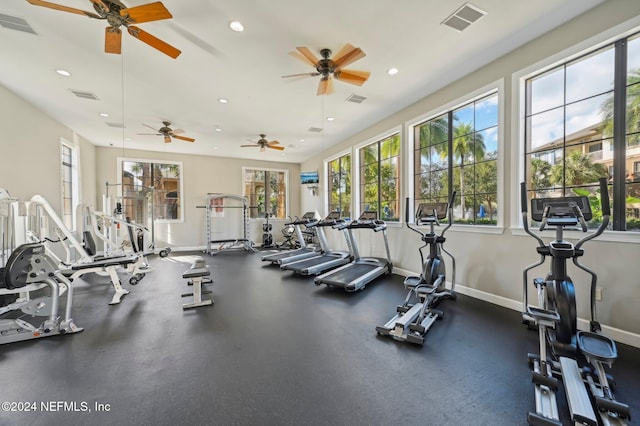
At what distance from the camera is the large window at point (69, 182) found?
21.0 ft

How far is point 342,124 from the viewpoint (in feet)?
20.6

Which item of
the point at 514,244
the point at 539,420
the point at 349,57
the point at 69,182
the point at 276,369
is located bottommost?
the point at 276,369

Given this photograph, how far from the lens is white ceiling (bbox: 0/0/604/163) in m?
2.71

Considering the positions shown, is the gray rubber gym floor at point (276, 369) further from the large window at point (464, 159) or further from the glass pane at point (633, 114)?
the glass pane at point (633, 114)

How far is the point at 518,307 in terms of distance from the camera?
3.36m

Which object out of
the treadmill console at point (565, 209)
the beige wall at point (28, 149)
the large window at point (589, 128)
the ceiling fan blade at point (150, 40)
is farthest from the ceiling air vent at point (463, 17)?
the beige wall at point (28, 149)

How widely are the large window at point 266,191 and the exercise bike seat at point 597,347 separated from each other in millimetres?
9157

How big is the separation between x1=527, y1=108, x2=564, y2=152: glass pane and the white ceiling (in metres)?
0.98

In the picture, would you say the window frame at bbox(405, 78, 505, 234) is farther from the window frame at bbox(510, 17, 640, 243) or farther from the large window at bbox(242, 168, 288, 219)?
the large window at bbox(242, 168, 288, 219)

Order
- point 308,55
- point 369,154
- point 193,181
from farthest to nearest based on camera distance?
point 193,181, point 369,154, point 308,55

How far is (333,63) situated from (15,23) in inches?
143

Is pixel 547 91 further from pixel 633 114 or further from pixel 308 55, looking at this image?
pixel 308 55

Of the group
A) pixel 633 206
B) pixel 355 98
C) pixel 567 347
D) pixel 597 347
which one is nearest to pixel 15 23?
pixel 355 98

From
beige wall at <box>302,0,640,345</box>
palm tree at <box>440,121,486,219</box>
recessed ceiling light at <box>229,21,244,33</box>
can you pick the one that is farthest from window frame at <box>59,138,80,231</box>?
palm tree at <box>440,121,486,219</box>
